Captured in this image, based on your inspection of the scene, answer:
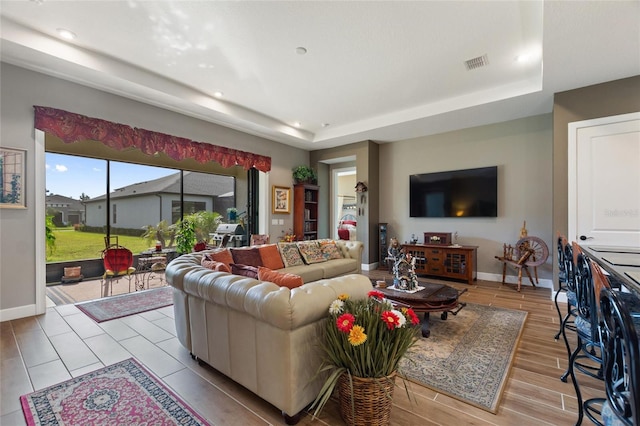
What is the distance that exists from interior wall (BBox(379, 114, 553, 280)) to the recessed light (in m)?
5.47

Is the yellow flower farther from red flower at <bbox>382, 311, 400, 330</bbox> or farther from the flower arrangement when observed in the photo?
red flower at <bbox>382, 311, 400, 330</bbox>

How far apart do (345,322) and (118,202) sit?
6.47 m

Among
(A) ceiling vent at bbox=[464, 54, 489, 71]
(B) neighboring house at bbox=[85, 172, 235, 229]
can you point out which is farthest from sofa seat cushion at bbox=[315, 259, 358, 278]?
(B) neighboring house at bbox=[85, 172, 235, 229]

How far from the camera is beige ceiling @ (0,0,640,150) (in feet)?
8.39

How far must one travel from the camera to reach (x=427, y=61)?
3430 mm

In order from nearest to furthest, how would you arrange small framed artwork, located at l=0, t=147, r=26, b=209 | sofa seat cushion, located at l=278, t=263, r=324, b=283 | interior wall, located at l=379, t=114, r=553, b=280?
small framed artwork, located at l=0, t=147, r=26, b=209 → sofa seat cushion, located at l=278, t=263, r=324, b=283 → interior wall, located at l=379, t=114, r=553, b=280

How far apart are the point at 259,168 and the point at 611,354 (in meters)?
5.57

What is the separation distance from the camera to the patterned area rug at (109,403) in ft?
5.50

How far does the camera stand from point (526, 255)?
4.41 m

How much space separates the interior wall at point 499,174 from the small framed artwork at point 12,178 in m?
6.00

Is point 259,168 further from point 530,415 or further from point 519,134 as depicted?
point 530,415

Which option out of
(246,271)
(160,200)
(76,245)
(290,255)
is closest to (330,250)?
(290,255)

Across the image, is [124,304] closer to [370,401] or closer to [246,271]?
[246,271]

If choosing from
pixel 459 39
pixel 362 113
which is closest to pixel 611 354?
pixel 459 39
